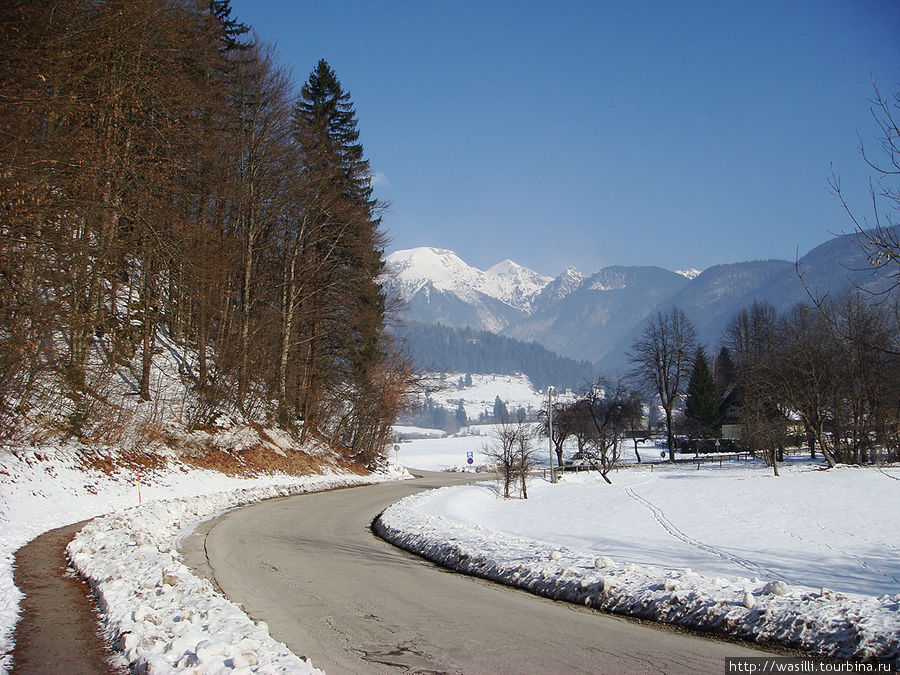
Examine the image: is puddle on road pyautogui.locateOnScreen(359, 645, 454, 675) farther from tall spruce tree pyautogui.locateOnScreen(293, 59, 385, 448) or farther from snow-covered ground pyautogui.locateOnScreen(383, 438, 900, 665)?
tall spruce tree pyautogui.locateOnScreen(293, 59, 385, 448)

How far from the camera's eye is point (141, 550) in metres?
9.98

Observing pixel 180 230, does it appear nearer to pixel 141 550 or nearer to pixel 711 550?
pixel 141 550

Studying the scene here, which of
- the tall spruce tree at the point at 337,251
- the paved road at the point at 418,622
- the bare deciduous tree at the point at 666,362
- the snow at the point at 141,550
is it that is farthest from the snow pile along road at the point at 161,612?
the bare deciduous tree at the point at 666,362

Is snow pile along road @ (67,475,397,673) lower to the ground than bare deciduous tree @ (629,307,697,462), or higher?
lower

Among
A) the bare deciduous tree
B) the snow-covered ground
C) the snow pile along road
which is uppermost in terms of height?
the bare deciduous tree

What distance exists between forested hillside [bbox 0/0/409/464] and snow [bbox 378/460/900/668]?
33.9ft

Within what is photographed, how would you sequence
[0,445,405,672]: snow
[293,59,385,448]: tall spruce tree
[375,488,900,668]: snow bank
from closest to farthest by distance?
[0,445,405,672]: snow < [375,488,900,668]: snow bank < [293,59,385,448]: tall spruce tree

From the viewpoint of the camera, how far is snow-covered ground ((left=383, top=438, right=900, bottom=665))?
653cm

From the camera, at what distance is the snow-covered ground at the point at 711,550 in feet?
21.4

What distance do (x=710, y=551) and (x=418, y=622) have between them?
29.2ft

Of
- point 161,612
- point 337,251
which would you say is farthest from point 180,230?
point 161,612

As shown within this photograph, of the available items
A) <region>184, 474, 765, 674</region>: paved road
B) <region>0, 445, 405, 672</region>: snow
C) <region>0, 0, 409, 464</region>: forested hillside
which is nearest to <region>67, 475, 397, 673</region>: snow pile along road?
<region>0, 445, 405, 672</region>: snow

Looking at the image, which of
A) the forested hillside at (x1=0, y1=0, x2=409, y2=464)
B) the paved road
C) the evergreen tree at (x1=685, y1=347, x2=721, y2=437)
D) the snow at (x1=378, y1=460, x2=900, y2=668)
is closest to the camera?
the paved road

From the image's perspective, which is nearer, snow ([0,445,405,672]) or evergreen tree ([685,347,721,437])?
snow ([0,445,405,672])
